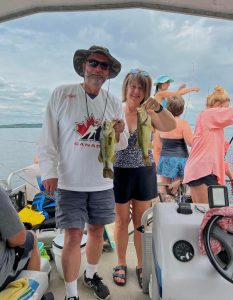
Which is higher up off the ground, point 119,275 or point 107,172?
point 107,172

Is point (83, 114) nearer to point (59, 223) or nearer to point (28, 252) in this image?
point (59, 223)

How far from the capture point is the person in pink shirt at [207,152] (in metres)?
2.23

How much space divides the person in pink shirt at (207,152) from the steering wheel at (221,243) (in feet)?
3.95

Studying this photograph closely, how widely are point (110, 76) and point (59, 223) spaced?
99cm

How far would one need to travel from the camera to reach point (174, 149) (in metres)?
3.15

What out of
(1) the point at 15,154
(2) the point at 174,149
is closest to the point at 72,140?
(2) the point at 174,149

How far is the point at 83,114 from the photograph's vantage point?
1828mm

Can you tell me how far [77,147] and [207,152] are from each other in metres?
1.06

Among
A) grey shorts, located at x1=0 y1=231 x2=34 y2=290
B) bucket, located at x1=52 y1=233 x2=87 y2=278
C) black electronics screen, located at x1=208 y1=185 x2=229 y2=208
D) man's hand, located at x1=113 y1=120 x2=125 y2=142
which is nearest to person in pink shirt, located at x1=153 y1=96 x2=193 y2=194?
man's hand, located at x1=113 y1=120 x2=125 y2=142

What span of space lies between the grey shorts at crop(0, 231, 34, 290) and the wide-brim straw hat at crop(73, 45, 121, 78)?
111 centimetres

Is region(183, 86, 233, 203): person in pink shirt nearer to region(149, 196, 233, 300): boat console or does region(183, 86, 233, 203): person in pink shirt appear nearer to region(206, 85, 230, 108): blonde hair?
region(206, 85, 230, 108): blonde hair

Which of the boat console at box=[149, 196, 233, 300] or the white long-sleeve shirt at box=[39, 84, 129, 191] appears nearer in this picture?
the boat console at box=[149, 196, 233, 300]

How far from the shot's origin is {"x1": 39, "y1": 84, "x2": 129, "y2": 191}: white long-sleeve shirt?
1809 millimetres

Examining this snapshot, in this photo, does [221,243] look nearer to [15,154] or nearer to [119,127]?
[119,127]
